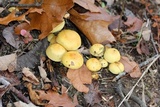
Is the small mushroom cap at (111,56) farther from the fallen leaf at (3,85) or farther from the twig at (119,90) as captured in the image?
the fallen leaf at (3,85)

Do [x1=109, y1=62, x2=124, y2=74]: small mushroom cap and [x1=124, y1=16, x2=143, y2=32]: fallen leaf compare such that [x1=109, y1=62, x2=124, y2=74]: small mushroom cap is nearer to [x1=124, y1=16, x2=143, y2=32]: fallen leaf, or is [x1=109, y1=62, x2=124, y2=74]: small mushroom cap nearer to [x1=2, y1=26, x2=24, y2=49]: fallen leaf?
[x1=124, y1=16, x2=143, y2=32]: fallen leaf

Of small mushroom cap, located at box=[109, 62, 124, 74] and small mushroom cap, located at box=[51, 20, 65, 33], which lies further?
small mushroom cap, located at box=[109, 62, 124, 74]

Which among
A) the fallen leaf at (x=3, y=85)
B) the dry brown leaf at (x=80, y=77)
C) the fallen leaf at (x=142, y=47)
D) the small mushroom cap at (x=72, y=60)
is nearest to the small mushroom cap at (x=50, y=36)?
the small mushroom cap at (x=72, y=60)

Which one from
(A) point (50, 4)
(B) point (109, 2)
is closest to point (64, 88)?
(A) point (50, 4)

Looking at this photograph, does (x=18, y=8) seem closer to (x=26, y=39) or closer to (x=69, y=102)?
(x=26, y=39)

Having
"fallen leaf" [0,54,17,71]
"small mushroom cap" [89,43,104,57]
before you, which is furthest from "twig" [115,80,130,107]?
"fallen leaf" [0,54,17,71]

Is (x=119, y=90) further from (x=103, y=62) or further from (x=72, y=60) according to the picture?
(x=72, y=60)
